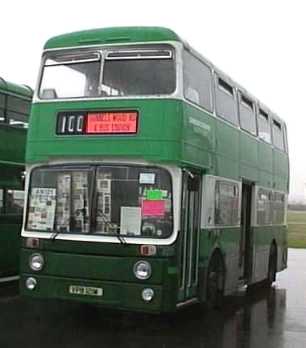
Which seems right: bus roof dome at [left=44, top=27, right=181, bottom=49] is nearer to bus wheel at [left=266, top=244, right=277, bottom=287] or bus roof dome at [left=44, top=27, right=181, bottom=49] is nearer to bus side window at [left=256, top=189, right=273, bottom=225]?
bus side window at [left=256, top=189, right=273, bottom=225]

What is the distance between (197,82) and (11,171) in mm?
4618

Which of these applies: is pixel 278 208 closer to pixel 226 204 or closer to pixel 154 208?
pixel 226 204

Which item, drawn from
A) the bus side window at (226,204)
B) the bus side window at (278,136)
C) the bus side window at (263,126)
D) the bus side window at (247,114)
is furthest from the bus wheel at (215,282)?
the bus side window at (278,136)

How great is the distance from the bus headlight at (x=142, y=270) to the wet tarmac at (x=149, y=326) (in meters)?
0.85

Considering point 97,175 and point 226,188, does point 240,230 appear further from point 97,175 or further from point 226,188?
point 97,175

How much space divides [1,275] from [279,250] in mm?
6938

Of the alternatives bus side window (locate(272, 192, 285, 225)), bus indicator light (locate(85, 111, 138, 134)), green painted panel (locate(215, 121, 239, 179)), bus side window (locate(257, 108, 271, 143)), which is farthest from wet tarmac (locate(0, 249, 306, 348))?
bus side window (locate(257, 108, 271, 143))

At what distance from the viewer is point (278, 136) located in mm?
17172

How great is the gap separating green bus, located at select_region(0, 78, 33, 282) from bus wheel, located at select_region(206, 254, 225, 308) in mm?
4152

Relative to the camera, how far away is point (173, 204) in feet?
31.4

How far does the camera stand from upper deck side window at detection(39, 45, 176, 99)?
32.7ft

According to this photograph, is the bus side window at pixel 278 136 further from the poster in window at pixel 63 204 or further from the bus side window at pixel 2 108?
the poster in window at pixel 63 204

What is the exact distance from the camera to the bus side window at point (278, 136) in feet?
54.7

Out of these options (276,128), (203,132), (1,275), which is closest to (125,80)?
(203,132)
